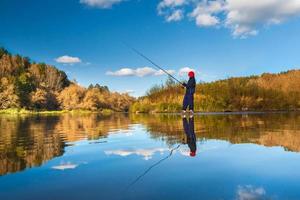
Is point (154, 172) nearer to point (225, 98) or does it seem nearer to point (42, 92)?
point (225, 98)

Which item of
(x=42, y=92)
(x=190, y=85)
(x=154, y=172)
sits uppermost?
(x=42, y=92)

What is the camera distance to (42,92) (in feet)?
249

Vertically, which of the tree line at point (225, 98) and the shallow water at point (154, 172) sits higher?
the tree line at point (225, 98)

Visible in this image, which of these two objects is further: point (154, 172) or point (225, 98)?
point (225, 98)

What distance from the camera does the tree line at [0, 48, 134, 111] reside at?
7156 cm

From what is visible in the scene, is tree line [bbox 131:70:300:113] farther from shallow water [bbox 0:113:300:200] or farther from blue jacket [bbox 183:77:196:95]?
shallow water [bbox 0:113:300:200]

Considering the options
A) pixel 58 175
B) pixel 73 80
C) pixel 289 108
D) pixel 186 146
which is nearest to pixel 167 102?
pixel 289 108

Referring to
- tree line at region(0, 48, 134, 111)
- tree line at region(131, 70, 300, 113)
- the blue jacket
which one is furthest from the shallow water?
tree line at region(0, 48, 134, 111)

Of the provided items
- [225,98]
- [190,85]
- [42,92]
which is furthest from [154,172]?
[42,92]

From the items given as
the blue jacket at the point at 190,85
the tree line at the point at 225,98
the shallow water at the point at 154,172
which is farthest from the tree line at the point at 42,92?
the shallow water at the point at 154,172

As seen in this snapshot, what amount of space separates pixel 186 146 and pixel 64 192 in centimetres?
421

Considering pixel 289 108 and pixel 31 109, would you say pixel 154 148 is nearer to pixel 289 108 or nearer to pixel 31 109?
pixel 289 108

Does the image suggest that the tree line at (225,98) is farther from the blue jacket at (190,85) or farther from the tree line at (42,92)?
the tree line at (42,92)

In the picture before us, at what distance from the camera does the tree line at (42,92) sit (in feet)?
235
